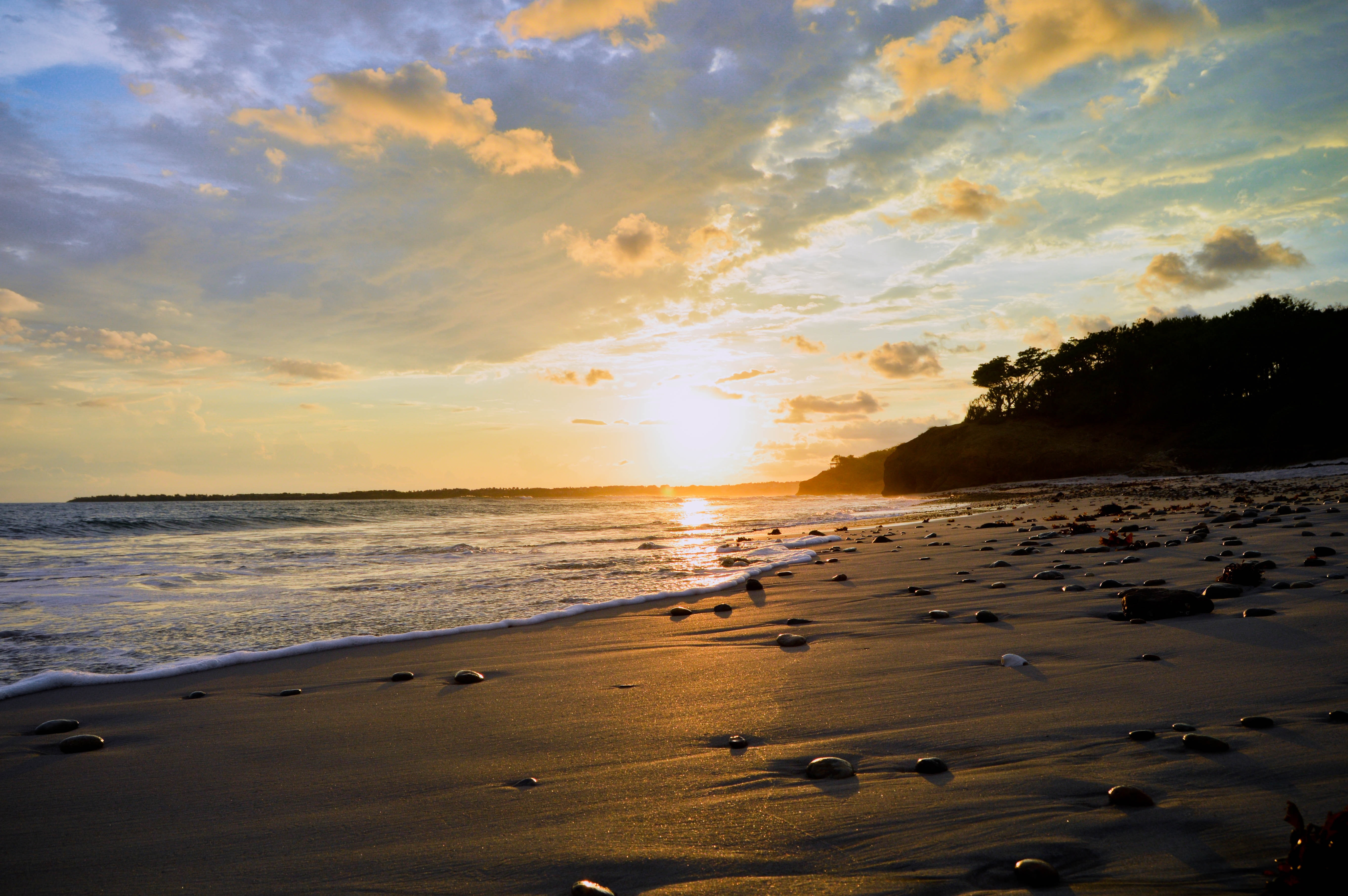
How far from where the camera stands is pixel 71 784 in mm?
2637

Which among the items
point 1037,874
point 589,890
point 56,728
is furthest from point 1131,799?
point 56,728

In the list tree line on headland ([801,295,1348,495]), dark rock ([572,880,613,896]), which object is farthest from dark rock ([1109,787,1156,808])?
tree line on headland ([801,295,1348,495])

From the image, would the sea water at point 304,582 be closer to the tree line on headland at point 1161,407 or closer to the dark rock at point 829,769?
the dark rock at point 829,769

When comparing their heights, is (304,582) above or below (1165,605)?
below

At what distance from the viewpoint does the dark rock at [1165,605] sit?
14.2 feet

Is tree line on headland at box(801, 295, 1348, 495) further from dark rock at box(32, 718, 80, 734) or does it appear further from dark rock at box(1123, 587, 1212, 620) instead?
dark rock at box(32, 718, 80, 734)

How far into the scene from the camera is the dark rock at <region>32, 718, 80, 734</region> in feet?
10.6

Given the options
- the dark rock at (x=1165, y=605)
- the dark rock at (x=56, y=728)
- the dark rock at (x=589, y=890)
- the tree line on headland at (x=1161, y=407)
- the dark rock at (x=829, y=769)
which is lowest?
the dark rock at (x=56, y=728)

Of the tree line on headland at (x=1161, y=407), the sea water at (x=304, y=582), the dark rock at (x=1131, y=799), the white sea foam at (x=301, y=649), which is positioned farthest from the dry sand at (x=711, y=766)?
the tree line on headland at (x=1161, y=407)

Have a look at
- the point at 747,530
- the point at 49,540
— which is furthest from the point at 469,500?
the point at 747,530

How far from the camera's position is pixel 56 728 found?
3.27 metres

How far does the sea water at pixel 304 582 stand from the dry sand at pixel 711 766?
3.16ft

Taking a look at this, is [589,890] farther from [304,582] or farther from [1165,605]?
[304,582]

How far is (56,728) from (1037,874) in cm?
442
